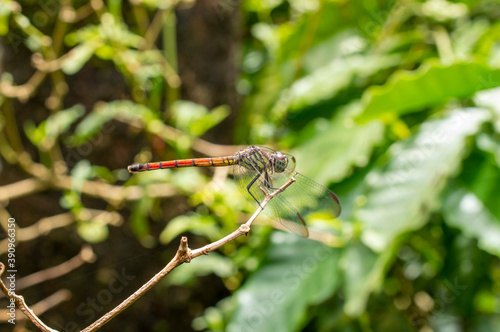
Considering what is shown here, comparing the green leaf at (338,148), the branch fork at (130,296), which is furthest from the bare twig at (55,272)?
the branch fork at (130,296)

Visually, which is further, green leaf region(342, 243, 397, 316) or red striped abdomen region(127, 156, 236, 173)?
green leaf region(342, 243, 397, 316)

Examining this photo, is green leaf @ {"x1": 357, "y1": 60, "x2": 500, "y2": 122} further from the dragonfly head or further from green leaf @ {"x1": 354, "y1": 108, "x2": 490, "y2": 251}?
the dragonfly head

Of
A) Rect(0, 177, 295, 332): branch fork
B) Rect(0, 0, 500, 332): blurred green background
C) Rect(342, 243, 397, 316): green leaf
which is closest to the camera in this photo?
Rect(0, 177, 295, 332): branch fork

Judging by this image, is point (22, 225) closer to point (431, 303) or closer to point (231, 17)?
point (231, 17)

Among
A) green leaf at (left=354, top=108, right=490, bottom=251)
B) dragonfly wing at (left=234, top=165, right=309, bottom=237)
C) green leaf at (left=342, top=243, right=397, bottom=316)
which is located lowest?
green leaf at (left=342, top=243, right=397, bottom=316)

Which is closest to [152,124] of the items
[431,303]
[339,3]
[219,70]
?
[219,70]

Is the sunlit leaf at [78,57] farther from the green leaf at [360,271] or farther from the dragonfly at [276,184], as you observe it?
the green leaf at [360,271]

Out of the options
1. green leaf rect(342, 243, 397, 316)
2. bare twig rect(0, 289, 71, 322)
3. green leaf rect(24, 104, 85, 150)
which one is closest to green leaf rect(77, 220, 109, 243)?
bare twig rect(0, 289, 71, 322)
